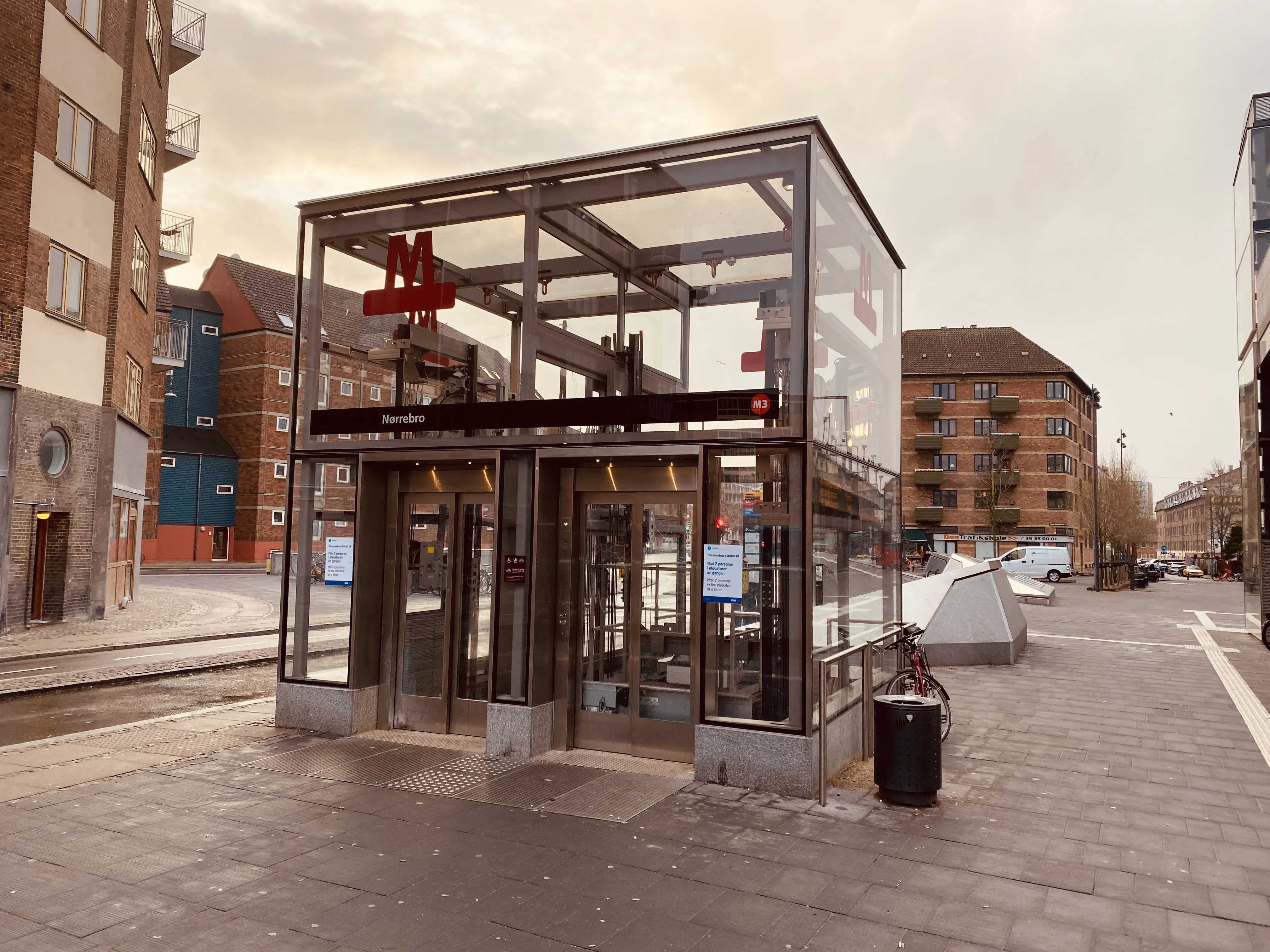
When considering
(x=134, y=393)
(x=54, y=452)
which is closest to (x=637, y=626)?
(x=54, y=452)

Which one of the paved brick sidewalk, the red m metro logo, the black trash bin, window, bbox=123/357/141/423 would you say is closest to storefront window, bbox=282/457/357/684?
the paved brick sidewalk

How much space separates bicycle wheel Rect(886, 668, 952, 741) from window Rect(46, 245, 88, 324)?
1900cm

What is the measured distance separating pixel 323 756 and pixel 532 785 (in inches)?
85.6

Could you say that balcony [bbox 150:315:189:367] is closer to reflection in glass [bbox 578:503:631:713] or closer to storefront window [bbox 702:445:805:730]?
reflection in glass [bbox 578:503:631:713]

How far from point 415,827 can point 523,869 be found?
44.9 inches

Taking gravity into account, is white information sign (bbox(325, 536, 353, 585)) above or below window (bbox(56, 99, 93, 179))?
below

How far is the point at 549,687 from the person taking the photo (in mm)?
8555

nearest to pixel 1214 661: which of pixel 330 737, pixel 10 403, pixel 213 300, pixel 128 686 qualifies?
pixel 330 737

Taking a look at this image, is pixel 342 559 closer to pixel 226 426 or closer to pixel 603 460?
pixel 603 460

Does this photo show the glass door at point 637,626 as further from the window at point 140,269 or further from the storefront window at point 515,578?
the window at point 140,269

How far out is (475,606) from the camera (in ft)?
30.0

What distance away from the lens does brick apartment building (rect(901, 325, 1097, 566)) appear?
72.1 meters

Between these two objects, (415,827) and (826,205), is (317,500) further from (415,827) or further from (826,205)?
(826,205)

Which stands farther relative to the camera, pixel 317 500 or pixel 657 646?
pixel 317 500
